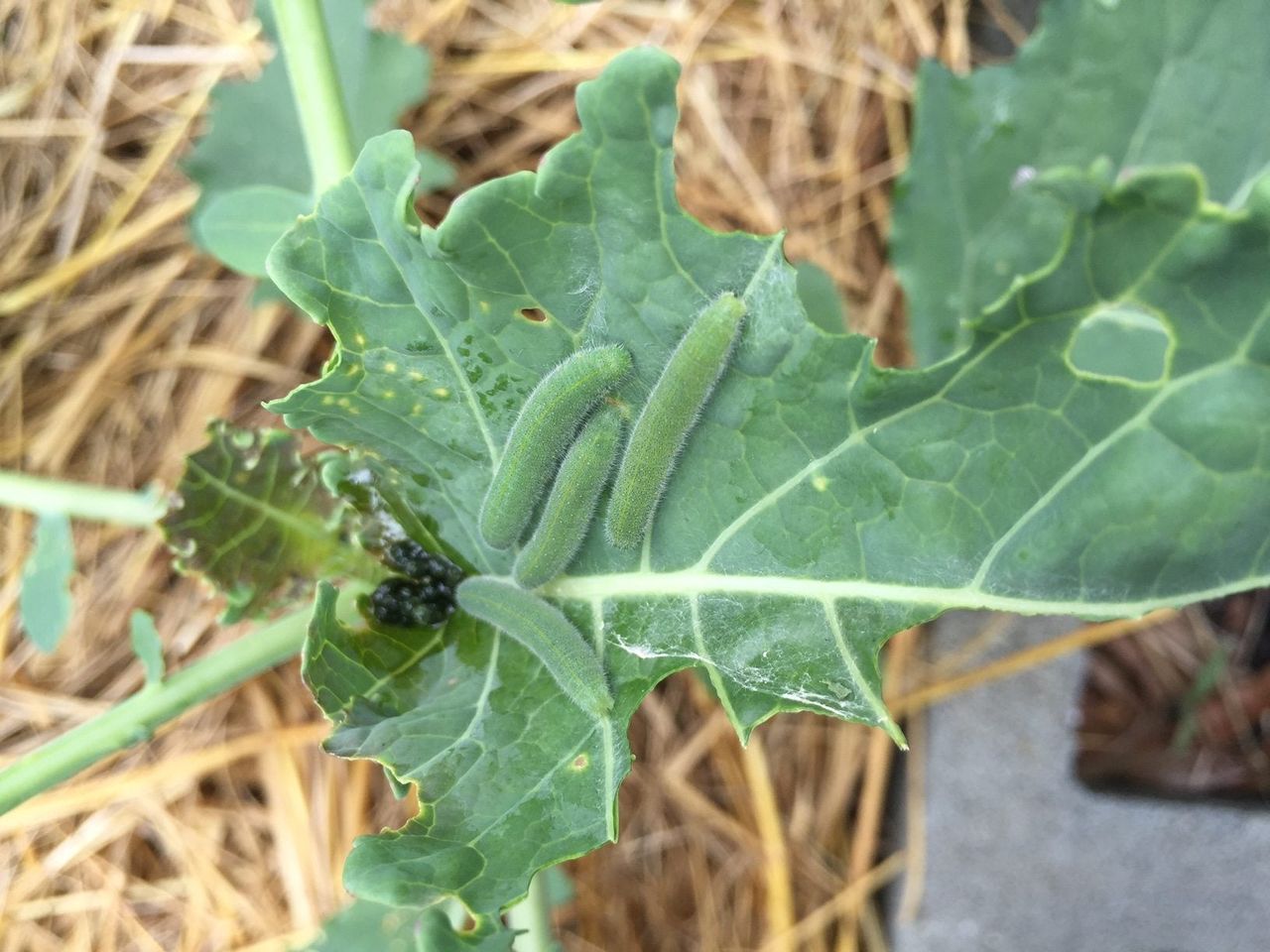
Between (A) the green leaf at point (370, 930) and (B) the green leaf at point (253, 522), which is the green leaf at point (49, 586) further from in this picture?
(A) the green leaf at point (370, 930)

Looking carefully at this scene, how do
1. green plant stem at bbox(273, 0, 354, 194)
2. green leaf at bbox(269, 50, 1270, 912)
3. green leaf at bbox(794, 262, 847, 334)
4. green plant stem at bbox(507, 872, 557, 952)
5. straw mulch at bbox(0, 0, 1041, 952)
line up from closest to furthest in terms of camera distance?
green leaf at bbox(269, 50, 1270, 912), green plant stem at bbox(273, 0, 354, 194), green plant stem at bbox(507, 872, 557, 952), green leaf at bbox(794, 262, 847, 334), straw mulch at bbox(0, 0, 1041, 952)

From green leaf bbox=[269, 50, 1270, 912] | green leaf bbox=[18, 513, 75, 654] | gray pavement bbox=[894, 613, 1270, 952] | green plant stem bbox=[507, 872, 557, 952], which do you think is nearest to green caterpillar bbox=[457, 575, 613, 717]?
green leaf bbox=[269, 50, 1270, 912]

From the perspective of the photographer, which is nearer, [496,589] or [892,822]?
[496,589]

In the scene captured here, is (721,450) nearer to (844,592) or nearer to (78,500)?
(844,592)

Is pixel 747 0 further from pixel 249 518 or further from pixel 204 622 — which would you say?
pixel 204 622

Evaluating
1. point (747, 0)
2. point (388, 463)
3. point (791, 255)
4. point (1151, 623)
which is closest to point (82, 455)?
point (388, 463)

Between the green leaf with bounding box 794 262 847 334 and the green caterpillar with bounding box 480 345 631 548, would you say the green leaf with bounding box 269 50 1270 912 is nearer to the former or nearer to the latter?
the green caterpillar with bounding box 480 345 631 548

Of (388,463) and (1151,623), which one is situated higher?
(388,463)
